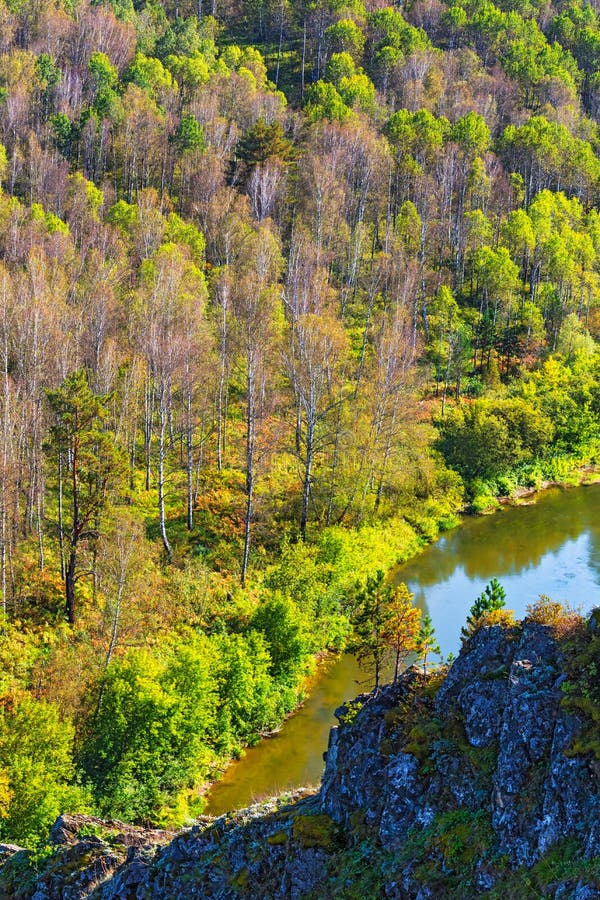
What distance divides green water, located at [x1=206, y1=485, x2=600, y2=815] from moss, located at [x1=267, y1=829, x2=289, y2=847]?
675 centimetres

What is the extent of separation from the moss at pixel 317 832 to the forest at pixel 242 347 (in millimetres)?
7730

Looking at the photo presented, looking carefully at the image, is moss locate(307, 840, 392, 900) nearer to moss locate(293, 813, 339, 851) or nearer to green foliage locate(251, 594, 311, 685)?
moss locate(293, 813, 339, 851)

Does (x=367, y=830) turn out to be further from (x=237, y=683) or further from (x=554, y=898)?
(x=237, y=683)

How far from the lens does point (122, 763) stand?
81.7 feet

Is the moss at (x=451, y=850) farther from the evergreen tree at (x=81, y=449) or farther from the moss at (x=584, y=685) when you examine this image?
the evergreen tree at (x=81, y=449)

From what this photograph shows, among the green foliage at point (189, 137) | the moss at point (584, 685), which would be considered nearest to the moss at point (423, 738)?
the moss at point (584, 685)

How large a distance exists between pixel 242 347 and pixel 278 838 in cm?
3174

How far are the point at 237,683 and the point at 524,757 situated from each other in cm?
1604

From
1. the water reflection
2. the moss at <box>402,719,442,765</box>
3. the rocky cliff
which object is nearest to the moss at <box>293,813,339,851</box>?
the rocky cliff

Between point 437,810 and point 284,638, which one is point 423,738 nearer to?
point 437,810

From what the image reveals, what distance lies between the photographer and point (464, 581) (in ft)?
135

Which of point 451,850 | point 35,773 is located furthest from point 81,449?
point 451,850

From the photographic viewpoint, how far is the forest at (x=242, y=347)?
94.6 ft

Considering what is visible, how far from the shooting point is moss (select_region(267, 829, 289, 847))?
52.9 ft
